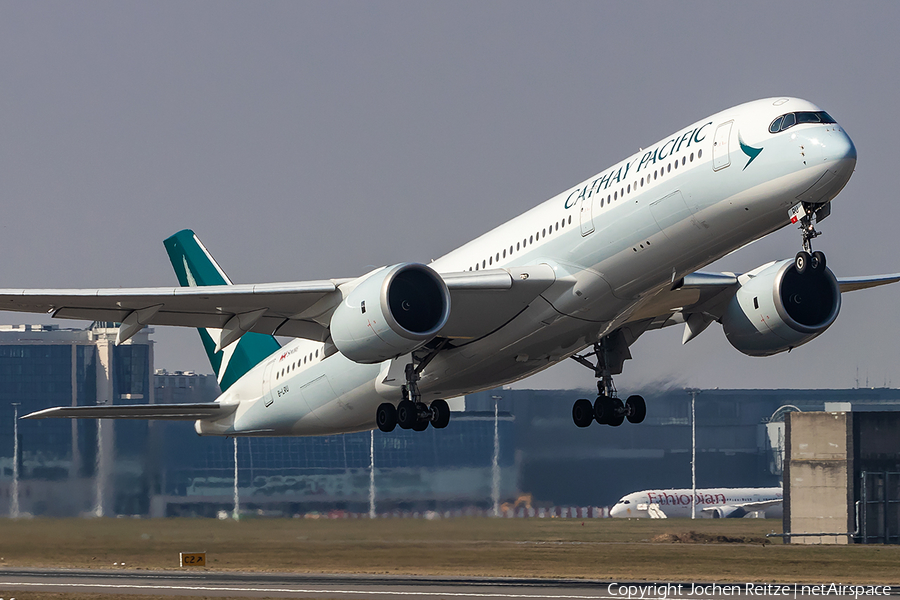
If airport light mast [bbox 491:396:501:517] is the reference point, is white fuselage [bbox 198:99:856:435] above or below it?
above

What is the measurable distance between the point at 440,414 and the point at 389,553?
8778 mm

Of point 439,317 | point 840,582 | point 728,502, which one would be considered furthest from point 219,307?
point 728,502

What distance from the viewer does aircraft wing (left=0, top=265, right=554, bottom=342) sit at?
2567 cm

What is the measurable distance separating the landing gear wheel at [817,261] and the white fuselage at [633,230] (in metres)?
0.92

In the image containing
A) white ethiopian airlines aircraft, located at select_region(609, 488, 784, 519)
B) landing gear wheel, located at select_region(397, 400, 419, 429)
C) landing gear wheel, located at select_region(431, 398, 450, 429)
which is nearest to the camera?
landing gear wheel, located at select_region(397, 400, 419, 429)

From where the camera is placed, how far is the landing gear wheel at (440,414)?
30016 mm

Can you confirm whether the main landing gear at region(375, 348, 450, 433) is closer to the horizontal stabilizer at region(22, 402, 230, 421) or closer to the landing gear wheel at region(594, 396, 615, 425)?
the landing gear wheel at region(594, 396, 615, 425)

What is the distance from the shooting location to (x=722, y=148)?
23016 millimetres

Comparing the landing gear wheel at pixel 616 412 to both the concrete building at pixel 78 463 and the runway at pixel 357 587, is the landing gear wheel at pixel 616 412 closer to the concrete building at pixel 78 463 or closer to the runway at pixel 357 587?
the runway at pixel 357 587

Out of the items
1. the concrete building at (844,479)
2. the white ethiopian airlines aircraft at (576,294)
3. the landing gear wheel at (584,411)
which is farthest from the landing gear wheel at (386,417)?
the concrete building at (844,479)

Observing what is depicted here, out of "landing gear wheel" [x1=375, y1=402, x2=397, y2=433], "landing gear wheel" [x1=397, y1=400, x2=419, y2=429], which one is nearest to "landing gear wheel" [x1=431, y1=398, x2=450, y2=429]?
"landing gear wheel" [x1=375, y1=402, x2=397, y2=433]

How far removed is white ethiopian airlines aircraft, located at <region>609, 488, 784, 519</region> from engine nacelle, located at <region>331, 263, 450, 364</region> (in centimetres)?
4579

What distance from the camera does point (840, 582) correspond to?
34.0m

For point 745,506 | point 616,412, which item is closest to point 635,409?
point 616,412
